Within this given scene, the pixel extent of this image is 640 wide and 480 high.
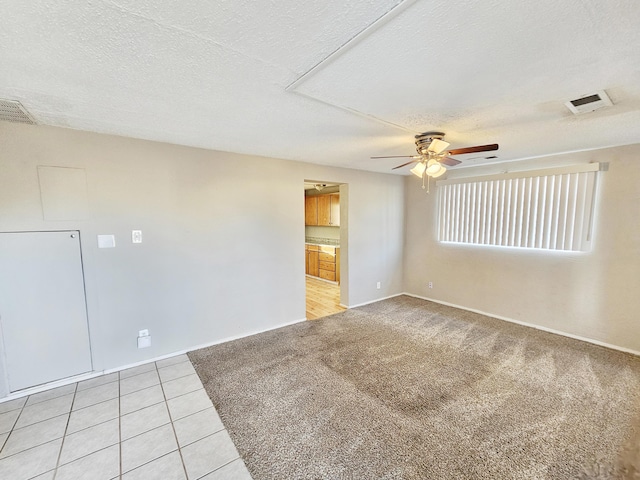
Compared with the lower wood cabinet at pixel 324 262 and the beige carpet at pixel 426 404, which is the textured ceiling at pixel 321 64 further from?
the lower wood cabinet at pixel 324 262

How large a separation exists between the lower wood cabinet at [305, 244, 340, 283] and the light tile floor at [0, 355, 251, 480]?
411 centimetres

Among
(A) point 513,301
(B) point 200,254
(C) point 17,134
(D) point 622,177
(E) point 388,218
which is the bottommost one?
(A) point 513,301

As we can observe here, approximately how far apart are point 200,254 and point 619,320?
5.10 meters

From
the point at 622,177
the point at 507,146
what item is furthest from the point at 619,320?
the point at 507,146

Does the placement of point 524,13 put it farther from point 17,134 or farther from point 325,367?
point 17,134

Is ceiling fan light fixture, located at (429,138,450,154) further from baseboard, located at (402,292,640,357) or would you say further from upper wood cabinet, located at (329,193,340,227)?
upper wood cabinet, located at (329,193,340,227)

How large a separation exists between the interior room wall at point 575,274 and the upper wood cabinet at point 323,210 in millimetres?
2422

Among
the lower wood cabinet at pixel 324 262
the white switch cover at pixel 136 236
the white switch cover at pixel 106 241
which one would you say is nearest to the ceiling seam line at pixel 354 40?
the white switch cover at pixel 136 236

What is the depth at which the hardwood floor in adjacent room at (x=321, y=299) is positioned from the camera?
4461 millimetres

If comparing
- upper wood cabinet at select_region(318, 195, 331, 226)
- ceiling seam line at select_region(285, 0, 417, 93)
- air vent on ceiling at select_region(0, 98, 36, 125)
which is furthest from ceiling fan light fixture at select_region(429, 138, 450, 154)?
upper wood cabinet at select_region(318, 195, 331, 226)

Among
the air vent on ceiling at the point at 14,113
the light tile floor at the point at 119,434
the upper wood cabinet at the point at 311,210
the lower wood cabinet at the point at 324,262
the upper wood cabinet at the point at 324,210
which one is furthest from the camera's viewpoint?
the upper wood cabinet at the point at 311,210

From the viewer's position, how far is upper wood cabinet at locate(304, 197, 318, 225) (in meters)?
7.20

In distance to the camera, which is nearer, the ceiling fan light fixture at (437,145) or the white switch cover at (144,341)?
the ceiling fan light fixture at (437,145)

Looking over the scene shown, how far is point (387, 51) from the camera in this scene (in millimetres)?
1308
